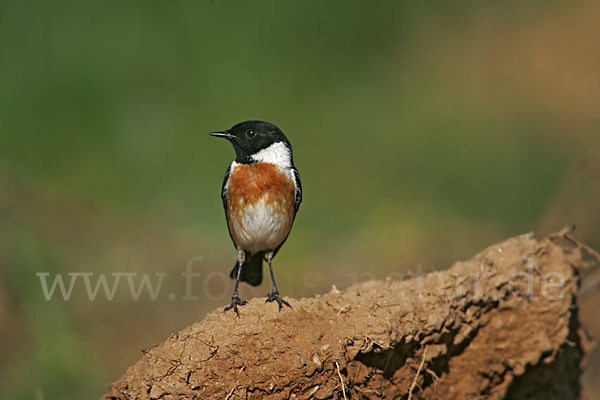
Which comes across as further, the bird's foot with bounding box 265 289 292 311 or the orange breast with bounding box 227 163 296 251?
the orange breast with bounding box 227 163 296 251

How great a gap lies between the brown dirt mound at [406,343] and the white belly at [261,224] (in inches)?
31.3

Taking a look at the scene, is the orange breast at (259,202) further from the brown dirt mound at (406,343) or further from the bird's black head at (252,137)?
the brown dirt mound at (406,343)

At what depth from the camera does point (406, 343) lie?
4.81m

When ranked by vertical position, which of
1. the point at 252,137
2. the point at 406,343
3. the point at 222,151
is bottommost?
the point at 406,343

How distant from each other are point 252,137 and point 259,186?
0.39 meters

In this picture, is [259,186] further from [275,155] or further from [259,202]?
[275,155]

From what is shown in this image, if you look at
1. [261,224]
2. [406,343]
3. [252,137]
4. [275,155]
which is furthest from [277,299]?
[252,137]

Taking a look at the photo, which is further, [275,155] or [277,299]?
[275,155]

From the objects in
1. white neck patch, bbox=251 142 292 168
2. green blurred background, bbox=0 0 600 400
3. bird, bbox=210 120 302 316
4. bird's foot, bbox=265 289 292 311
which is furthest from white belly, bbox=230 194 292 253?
green blurred background, bbox=0 0 600 400

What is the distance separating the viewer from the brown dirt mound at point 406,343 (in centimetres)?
445

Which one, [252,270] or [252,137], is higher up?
[252,137]

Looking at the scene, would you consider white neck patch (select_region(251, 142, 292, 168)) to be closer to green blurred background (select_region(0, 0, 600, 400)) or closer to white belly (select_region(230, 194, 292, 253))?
white belly (select_region(230, 194, 292, 253))

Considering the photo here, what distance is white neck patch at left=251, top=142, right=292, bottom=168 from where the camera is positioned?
5.76m

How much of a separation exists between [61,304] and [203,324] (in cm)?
453
